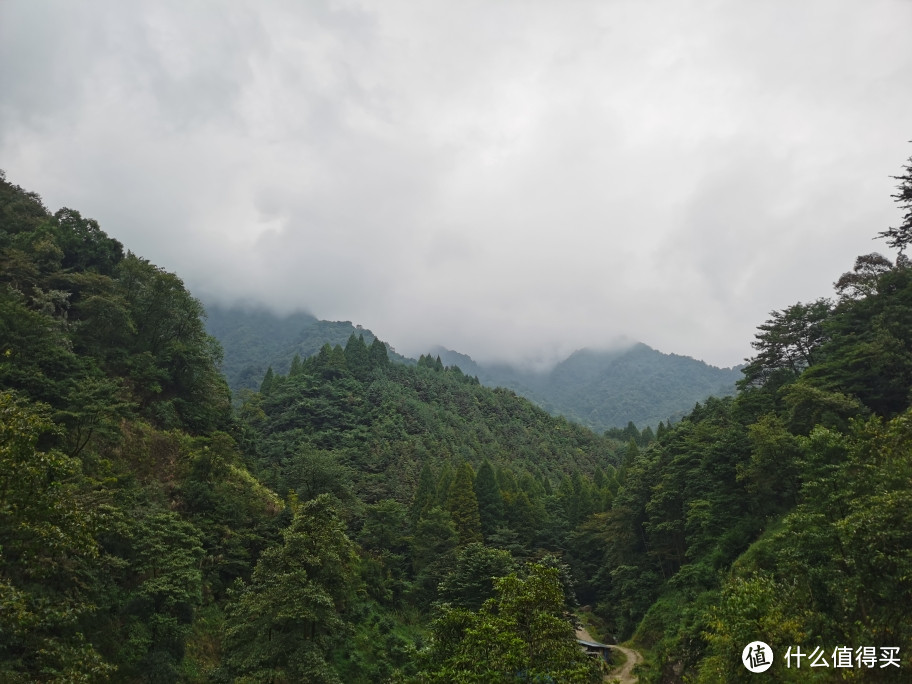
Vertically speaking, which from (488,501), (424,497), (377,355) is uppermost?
(377,355)

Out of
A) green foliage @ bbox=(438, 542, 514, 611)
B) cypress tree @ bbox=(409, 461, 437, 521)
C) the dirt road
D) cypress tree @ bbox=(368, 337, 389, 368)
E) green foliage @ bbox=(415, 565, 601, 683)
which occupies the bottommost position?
the dirt road

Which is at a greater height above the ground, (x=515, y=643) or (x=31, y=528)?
(x=31, y=528)

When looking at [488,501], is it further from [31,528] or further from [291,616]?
[31,528]

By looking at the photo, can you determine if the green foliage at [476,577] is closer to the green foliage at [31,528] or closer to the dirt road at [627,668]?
the dirt road at [627,668]

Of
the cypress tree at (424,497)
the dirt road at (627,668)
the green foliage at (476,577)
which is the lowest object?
the dirt road at (627,668)

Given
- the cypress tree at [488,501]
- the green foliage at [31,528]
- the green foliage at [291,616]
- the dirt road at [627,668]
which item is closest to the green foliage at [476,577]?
the dirt road at [627,668]

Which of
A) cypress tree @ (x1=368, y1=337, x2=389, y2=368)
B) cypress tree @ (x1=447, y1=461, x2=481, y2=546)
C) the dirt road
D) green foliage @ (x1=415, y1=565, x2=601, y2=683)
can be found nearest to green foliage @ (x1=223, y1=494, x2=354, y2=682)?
green foliage @ (x1=415, y1=565, x2=601, y2=683)

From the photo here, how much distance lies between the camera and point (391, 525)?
4422 cm

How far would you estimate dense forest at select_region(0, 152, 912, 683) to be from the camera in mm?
13758

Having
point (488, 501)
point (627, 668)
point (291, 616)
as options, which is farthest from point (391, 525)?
point (291, 616)

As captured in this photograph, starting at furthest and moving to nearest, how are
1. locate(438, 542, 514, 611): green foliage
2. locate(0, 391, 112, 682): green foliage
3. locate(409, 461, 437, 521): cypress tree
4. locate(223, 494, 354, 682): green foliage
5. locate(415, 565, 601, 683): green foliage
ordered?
locate(409, 461, 437, 521): cypress tree → locate(438, 542, 514, 611): green foliage → locate(223, 494, 354, 682): green foliage → locate(0, 391, 112, 682): green foliage → locate(415, 565, 601, 683): green foliage

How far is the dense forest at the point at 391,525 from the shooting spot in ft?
45.1

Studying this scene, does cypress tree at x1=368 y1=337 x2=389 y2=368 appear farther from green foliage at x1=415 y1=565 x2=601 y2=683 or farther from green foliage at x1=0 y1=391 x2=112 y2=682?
green foliage at x1=415 y1=565 x2=601 y2=683

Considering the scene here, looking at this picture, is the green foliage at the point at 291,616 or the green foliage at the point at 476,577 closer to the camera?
the green foliage at the point at 291,616
